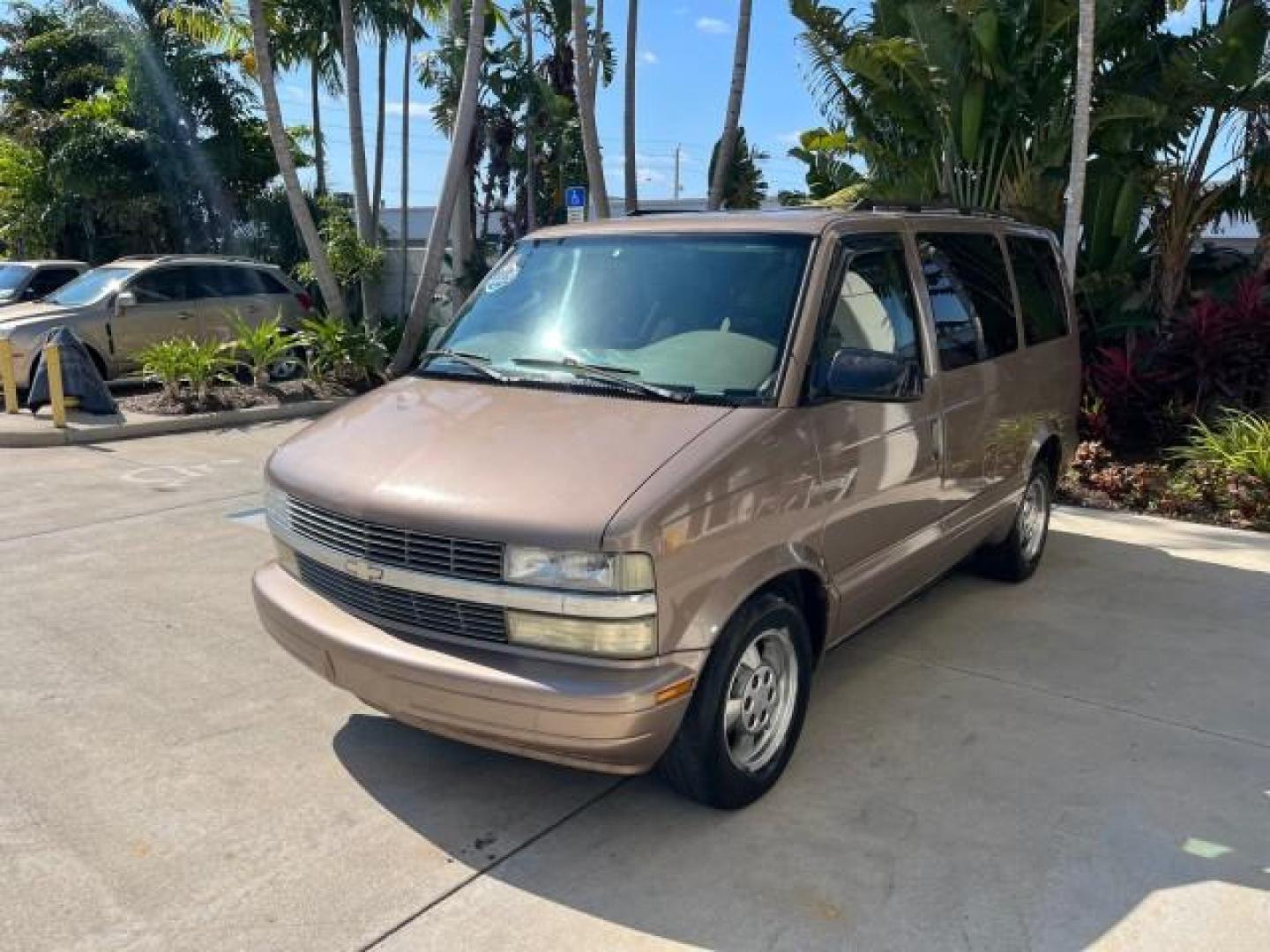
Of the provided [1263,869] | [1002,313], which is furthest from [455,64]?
[1263,869]

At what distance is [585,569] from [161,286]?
11.5 m

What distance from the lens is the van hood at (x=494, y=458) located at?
2.98 m

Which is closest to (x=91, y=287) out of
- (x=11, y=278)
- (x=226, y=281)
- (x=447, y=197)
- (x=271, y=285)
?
(x=226, y=281)

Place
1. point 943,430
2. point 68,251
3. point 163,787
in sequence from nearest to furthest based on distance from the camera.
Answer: point 163,787, point 943,430, point 68,251

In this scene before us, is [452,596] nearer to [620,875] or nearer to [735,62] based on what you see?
[620,875]

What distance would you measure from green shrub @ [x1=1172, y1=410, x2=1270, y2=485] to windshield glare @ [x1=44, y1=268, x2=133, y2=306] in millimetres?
11595

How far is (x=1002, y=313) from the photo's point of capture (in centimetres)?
531

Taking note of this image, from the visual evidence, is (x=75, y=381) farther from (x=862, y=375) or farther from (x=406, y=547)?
(x=862, y=375)

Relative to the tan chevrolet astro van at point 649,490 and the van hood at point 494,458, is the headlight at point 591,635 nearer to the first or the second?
the tan chevrolet astro van at point 649,490

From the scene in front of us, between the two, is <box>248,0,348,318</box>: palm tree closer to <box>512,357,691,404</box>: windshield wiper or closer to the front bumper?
<box>512,357,691,404</box>: windshield wiper

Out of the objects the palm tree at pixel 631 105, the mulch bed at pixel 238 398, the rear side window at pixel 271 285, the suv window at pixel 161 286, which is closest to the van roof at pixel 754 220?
the mulch bed at pixel 238 398

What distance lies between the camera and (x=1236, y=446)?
7.74 meters

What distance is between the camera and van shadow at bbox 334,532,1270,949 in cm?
294

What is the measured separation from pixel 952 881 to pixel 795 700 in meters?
0.80
